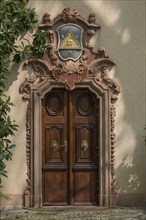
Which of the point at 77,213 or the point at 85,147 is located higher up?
the point at 85,147

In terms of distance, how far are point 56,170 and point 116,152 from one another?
118 cm

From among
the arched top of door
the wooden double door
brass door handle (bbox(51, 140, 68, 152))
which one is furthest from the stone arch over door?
brass door handle (bbox(51, 140, 68, 152))

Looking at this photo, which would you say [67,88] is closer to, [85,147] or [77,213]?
[85,147]

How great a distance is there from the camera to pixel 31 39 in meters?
→ 9.44

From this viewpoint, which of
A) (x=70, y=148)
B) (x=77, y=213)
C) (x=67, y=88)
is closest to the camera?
(x=77, y=213)

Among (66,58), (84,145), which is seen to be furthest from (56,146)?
(66,58)

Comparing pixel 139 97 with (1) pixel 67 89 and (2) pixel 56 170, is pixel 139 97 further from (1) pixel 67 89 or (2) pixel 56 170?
(2) pixel 56 170

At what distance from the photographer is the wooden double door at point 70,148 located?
9.53 m

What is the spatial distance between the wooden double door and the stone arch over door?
0.47ft

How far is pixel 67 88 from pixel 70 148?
1128 mm

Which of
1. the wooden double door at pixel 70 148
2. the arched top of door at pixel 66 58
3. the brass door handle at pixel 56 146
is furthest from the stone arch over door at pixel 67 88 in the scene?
the brass door handle at pixel 56 146

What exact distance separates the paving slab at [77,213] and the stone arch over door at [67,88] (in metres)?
0.24

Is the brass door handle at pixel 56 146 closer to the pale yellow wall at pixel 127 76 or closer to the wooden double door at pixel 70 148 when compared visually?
the wooden double door at pixel 70 148

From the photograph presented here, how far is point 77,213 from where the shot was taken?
9070mm
